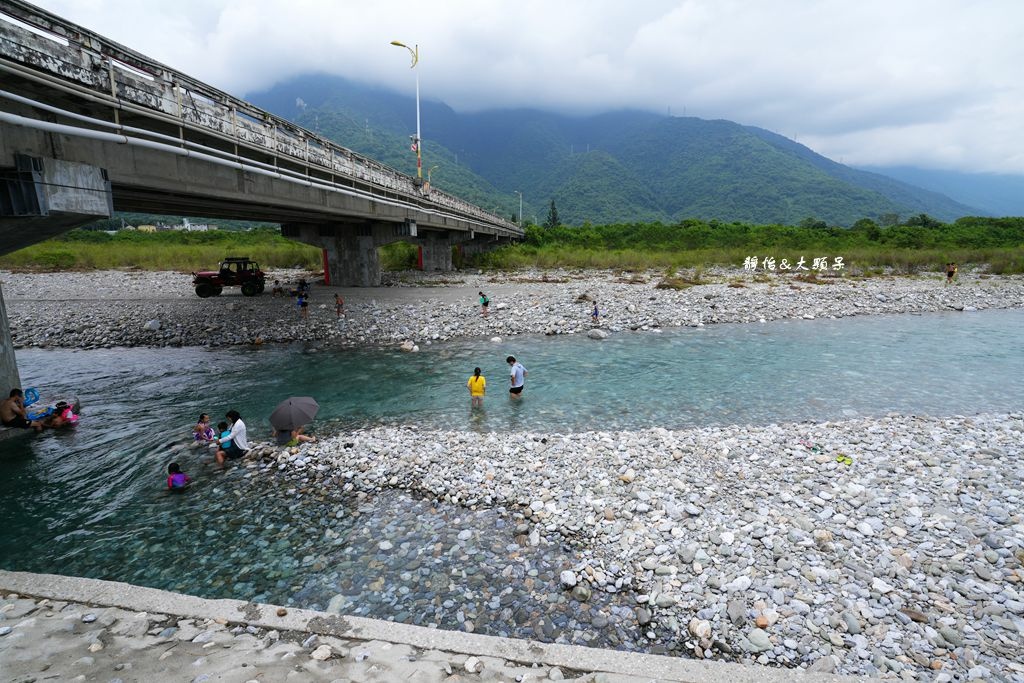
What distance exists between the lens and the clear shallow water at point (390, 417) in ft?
24.2

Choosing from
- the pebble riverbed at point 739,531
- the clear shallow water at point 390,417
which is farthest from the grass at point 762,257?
the pebble riverbed at point 739,531

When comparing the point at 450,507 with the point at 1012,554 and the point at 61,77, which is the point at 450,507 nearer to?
the point at 1012,554

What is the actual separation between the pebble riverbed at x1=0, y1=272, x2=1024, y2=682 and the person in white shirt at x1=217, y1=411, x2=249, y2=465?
41cm

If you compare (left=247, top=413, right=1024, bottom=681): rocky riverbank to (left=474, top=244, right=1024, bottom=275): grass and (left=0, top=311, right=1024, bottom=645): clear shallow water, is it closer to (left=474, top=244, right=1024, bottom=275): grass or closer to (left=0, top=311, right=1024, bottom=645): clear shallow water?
(left=0, top=311, right=1024, bottom=645): clear shallow water

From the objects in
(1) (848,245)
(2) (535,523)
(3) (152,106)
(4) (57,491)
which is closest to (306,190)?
(3) (152,106)

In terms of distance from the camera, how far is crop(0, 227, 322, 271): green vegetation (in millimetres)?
55812

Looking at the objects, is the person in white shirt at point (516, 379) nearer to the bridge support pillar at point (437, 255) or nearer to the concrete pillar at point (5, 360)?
the concrete pillar at point (5, 360)

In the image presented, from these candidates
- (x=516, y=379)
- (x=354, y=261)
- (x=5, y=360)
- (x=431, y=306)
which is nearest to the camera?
(x=5, y=360)

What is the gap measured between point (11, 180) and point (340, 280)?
1173 inches

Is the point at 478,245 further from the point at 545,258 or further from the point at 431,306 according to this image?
the point at 431,306

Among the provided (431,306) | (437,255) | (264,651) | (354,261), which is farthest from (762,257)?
(264,651)

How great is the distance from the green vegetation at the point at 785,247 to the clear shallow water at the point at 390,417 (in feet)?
98.4

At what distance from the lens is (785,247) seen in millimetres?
65125
